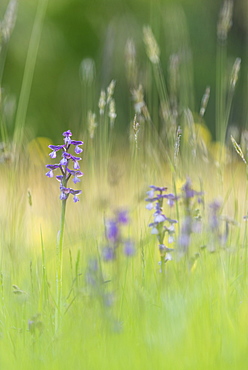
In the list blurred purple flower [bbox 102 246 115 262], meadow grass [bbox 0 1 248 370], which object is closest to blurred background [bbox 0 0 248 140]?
meadow grass [bbox 0 1 248 370]

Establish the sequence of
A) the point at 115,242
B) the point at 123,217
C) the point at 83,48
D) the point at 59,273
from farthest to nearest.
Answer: the point at 83,48
the point at 123,217
the point at 115,242
the point at 59,273

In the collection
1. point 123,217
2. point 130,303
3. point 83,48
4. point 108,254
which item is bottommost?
point 130,303

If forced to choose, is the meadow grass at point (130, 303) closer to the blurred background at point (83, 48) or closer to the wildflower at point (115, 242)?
the wildflower at point (115, 242)

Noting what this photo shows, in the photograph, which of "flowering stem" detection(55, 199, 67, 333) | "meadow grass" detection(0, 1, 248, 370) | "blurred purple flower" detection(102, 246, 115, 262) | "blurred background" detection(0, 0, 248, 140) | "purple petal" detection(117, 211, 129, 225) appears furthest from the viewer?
"blurred background" detection(0, 0, 248, 140)

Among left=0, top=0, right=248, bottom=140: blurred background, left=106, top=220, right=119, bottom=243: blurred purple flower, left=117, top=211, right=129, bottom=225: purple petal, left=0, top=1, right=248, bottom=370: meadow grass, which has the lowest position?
left=0, top=1, right=248, bottom=370: meadow grass

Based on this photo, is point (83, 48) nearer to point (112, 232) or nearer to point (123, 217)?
point (123, 217)

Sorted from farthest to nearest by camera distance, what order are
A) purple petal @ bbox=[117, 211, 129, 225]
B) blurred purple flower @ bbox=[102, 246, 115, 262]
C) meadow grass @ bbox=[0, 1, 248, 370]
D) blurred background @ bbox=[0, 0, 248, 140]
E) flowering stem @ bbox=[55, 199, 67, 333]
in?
blurred background @ bbox=[0, 0, 248, 140], purple petal @ bbox=[117, 211, 129, 225], blurred purple flower @ bbox=[102, 246, 115, 262], flowering stem @ bbox=[55, 199, 67, 333], meadow grass @ bbox=[0, 1, 248, 370]

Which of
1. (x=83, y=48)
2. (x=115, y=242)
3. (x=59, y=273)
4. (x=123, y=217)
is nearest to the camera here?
(x=59, y=273)

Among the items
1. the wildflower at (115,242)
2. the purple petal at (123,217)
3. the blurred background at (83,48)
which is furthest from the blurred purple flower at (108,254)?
the blurred background at (83,48)

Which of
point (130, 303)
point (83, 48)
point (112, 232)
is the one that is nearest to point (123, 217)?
point (112, 232)

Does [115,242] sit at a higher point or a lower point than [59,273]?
→ higher

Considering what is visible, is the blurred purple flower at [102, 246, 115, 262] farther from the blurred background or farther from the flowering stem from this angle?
the blurred background

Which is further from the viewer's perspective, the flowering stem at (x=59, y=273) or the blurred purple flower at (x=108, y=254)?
the blurred purple flower at (x=108, y=254)

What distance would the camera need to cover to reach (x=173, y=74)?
2514mm
